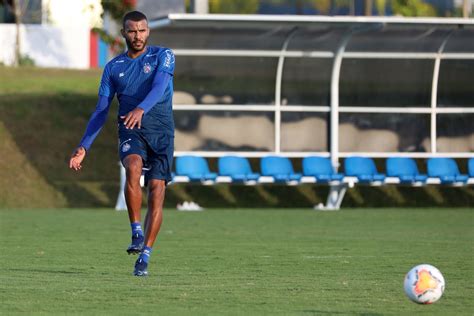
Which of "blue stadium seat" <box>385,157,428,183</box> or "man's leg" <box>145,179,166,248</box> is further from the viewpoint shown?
"blue stadium seat" <box>385,157,428,183</box>

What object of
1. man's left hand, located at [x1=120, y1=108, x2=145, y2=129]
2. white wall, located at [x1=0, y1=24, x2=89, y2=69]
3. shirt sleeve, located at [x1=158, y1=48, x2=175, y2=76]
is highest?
shirt sleeve, located at [x1=158, y1=48, x2=175, y2=76]

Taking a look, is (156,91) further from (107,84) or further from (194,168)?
(194,168)

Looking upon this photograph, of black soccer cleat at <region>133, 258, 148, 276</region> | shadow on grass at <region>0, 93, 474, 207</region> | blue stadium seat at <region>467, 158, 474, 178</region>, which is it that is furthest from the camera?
shadow on grass at <region>0, 93, 474, 207</region>

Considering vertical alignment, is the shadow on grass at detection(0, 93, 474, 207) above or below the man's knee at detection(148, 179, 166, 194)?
below

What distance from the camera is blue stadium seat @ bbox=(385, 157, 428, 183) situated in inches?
1016

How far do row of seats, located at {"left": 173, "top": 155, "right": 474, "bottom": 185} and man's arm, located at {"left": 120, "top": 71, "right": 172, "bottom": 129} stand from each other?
13459 millimetres

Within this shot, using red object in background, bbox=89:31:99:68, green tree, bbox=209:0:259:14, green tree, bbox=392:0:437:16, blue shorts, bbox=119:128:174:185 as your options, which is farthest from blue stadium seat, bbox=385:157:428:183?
red object in background, bbox=89:31:99:68

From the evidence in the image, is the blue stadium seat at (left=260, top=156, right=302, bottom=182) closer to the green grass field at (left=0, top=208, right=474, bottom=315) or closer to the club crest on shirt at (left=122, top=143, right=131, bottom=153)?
the green grass field at (left=0, top=208, right=474, bottom=315)

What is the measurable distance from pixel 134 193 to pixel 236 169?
14.3 meters

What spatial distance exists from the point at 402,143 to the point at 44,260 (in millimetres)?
14936

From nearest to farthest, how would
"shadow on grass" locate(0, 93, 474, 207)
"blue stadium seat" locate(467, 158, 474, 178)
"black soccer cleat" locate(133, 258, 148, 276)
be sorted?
"black soccer cleat" locate(133, 258, 148, 276) < "blue stadium seat" locate(467, 158, 474, 178) < "shadow on grass" locate(0, 93, 474, 207)

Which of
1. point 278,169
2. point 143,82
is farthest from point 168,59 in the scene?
point 278,169

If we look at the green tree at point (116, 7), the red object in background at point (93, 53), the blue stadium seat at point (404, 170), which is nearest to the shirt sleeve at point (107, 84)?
the blue stadium seat at point (404, 170)

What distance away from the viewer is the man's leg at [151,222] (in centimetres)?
A: 1115
